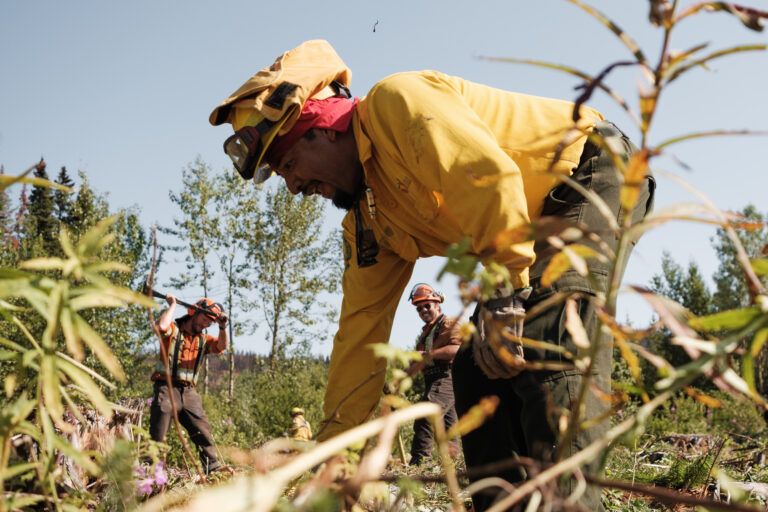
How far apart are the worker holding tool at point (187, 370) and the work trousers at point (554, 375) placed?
23.2 ft

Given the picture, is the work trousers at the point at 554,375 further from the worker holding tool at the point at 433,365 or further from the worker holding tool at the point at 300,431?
the worker holding tool at the point at 433,365

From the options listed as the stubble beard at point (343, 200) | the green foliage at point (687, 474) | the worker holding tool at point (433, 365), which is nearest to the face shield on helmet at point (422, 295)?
the worker holding tool at point (433, 365)

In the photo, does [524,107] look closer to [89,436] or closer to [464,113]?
[464,113]

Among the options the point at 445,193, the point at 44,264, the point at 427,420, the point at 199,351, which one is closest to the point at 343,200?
the point at 445,193

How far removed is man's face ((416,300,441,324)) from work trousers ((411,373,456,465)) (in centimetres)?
91

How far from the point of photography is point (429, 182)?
6.97 ft

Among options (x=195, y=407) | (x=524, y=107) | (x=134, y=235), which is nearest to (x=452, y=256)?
(x=524, y=107)

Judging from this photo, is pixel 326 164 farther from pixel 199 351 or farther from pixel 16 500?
pixel 199 351

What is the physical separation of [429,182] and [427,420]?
20.7 ft

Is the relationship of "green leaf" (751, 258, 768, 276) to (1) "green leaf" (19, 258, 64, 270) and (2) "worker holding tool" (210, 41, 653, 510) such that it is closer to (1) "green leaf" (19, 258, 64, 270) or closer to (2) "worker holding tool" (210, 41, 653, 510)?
(1) "green leaf" (19, 258, 64, 270)

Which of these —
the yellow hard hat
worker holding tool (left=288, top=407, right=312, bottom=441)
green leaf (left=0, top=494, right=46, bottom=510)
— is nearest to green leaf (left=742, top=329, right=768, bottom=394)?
worker holding tool (left=288, top=407, right=312, bottom=441)

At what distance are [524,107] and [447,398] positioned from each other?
21.0 ft

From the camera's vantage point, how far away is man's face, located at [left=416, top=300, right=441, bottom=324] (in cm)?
942

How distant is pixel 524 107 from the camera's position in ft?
8.16
